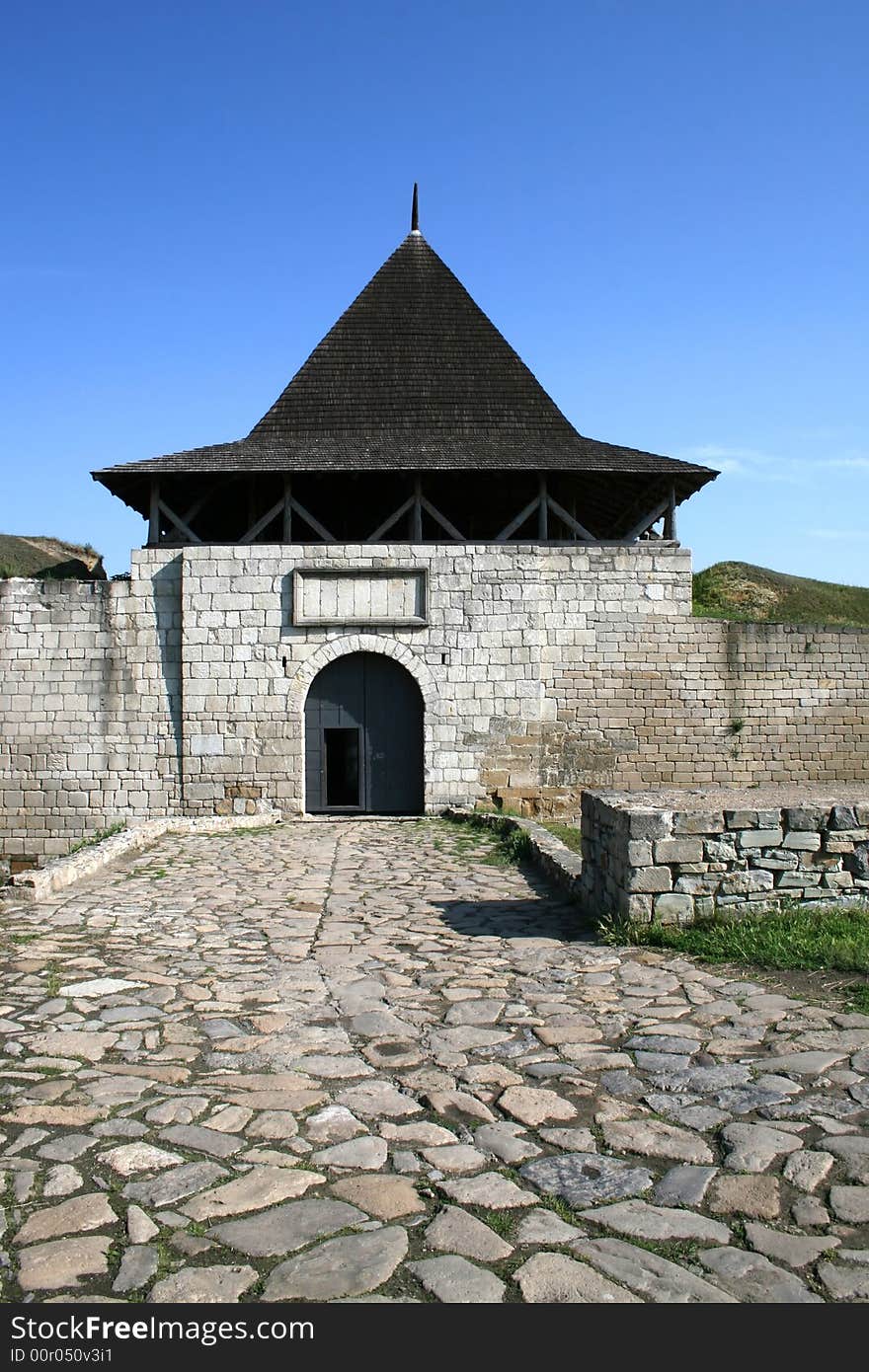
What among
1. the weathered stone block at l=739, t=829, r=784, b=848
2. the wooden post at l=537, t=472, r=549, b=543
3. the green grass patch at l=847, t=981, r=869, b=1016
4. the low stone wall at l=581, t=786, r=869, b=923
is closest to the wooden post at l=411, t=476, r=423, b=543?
the wooden post at l=537, t=472, r=549, b=543

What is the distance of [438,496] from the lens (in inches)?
622

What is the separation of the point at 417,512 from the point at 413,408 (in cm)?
224

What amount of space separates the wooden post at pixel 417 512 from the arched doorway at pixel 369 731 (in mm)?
1678

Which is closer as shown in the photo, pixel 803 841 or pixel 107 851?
pixel 803 841

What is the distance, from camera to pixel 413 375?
15.6 m

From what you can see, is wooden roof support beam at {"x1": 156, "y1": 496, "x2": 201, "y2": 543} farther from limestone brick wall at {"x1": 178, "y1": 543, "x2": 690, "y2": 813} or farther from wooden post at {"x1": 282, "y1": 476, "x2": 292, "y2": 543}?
wooden post at {"x1": 282, "y1": 476, "x2": 292, "y2": 543}

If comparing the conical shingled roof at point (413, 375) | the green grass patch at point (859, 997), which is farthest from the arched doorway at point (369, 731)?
the green grass patch at point (859, 997)

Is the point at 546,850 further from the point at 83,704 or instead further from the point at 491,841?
the point at 83,704

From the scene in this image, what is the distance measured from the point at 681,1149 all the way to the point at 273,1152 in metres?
1.18

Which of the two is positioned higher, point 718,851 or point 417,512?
point 417,512

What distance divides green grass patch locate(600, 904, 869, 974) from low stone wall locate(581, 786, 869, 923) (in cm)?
10

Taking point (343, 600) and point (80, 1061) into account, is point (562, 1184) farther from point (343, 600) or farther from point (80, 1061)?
point (343, 600)

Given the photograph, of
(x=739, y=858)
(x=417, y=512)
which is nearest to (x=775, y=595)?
(x=417, y=512)

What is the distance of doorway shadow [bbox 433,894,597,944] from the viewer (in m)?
6.01
